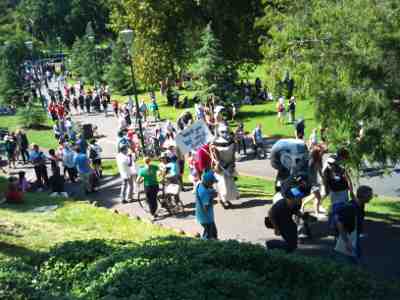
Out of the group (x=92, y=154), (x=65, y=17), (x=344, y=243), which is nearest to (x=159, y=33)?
(x=92, y=154)

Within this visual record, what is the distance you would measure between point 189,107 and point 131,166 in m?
22.7

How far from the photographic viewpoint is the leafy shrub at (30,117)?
114 feet

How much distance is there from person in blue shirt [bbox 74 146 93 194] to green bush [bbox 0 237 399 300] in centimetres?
862

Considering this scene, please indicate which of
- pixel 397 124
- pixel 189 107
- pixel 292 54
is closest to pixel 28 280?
pixel 397 124

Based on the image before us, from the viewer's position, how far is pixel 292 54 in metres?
13.3

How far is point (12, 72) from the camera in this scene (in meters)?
46.6

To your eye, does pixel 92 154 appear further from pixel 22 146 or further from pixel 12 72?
pixel 12 72

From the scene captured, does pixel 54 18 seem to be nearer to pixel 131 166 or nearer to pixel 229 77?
pixel 229 77

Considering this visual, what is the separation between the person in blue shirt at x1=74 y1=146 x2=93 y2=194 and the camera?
53.6ft

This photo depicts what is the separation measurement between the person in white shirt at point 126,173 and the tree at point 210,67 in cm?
1514

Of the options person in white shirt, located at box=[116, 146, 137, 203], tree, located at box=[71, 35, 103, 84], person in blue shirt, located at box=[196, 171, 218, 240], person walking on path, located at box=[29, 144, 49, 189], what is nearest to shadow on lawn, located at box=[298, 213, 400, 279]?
person in blue shirt, located at box=[196, 171, 218, 240]

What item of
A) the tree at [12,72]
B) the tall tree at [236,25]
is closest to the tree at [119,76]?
the tree at [12,72]

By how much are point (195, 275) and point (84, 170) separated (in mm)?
10424

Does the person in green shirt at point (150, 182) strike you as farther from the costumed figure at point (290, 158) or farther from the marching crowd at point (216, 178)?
the costumed figure at point (290, 158)
